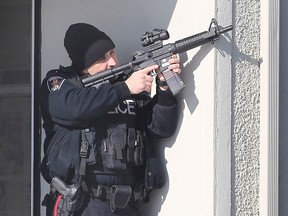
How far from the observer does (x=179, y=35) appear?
3.08 m

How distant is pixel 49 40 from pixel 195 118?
1.16 metres

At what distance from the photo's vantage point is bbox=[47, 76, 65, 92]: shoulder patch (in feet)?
10.0

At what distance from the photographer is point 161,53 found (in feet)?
9.77

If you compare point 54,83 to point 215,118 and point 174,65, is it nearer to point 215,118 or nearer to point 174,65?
point 174,65

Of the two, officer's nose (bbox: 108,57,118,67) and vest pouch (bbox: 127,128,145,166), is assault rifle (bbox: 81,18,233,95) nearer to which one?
officer's nose (bbox: 108,57,118,67)


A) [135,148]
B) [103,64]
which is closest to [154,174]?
[135,148]

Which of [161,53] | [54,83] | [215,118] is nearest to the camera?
[215,118]

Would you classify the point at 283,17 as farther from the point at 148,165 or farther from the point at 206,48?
the point at 148,165

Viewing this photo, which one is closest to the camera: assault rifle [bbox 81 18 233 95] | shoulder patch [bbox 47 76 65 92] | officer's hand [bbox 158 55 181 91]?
assault rifle [bbox 81 18 233 95]

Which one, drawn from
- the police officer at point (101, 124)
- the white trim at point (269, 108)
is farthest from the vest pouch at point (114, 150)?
the white trim at point (269, 108)

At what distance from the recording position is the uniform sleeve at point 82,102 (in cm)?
289

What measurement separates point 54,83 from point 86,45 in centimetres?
23

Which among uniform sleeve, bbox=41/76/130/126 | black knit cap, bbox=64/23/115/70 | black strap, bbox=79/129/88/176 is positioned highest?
black knit cap, bbox=64/23/115/70

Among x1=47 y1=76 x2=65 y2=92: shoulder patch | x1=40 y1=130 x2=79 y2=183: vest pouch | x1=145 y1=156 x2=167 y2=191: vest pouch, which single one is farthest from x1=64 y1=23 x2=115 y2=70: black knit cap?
x1=145 y1=156 x2=167 y2=191: vest pouch
